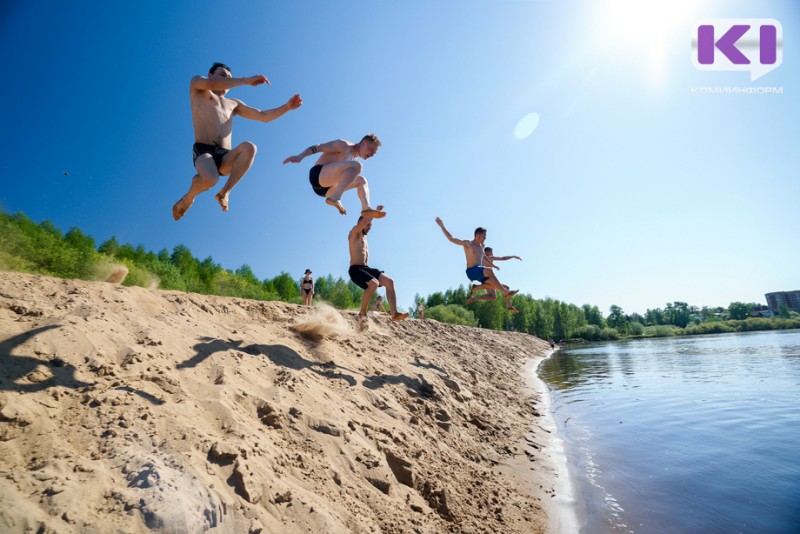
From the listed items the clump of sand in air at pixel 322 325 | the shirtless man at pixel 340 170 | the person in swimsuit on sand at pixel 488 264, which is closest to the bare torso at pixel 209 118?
the shirtless man at pixel 340 170

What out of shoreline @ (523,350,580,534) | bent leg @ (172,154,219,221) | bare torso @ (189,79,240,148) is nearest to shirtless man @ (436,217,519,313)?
shoreline @ (523,350,580,534)

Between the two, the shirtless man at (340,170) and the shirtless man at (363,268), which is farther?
the shirtless man at (363,268)

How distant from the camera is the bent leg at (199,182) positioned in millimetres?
4078

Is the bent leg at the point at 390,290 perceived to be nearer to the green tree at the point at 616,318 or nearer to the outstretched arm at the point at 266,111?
the outstretched arm at the point at 266,111

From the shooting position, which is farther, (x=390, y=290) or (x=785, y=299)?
(x=785, y=299)

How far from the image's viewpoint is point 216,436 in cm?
262

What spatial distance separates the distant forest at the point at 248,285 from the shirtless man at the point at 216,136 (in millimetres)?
4619

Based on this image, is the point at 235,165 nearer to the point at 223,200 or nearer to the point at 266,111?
the point at 223,200

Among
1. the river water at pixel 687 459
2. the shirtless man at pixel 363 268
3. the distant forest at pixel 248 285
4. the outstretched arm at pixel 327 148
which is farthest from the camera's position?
the distant forest at pixel 248 285

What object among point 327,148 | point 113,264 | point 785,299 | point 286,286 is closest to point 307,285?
point 113,264

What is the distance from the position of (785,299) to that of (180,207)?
624ft

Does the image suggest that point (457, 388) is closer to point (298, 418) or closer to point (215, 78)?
Result: point (298, 418)

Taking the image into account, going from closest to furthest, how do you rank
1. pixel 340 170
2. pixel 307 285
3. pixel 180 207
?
pixel 180 207 < pixel 340 170 < pixel 307 285

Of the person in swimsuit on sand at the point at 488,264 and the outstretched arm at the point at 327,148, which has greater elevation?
the outstretched arm at the point at 327,148
